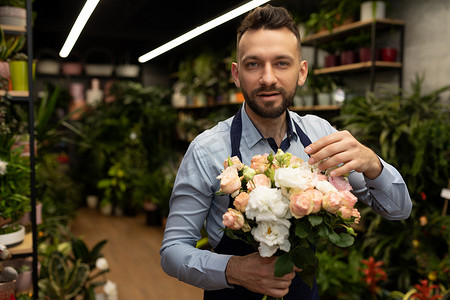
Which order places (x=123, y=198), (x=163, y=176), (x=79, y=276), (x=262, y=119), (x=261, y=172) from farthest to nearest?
(x=123, y=198)
(x=163, y=176)
(x=79, y=276)
(x=262, y=119)
(x=261, y=172)

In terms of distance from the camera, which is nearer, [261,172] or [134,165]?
[261,172]

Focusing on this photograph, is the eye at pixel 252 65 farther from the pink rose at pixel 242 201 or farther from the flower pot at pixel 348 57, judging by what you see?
the flower pot at pixel 348 57

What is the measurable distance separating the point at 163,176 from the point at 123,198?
0.91 m

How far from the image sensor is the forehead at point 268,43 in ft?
4.04

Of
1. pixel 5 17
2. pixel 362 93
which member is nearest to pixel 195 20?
pixel 362 93

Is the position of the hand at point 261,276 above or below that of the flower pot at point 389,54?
below

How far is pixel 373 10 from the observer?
10.8ft

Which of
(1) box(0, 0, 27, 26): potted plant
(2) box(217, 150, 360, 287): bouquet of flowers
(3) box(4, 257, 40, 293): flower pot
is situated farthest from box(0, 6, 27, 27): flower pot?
(2) box(217, 150, 360, 287): bouquet of flowers

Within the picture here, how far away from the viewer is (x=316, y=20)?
12.6 feet

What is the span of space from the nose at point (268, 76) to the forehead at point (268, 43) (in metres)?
0.04

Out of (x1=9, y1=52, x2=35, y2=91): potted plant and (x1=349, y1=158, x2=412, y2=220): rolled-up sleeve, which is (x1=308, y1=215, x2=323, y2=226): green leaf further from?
(x1=9, y1=52, x2=35, y2=91): potted plant

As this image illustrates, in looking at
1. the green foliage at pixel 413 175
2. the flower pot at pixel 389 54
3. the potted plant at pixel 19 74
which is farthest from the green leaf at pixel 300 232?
the flower pot at pixel 389 54

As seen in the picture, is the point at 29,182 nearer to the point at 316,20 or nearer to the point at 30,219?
the point at 30,219

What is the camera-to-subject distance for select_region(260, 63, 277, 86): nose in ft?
3.99
